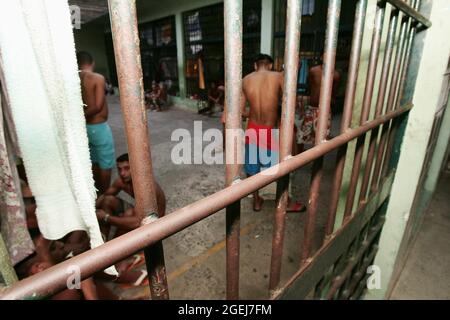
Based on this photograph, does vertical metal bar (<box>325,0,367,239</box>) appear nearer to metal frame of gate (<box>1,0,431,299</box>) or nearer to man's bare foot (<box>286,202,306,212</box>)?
metal frame of gate (<box>1,0,431,299</box>)

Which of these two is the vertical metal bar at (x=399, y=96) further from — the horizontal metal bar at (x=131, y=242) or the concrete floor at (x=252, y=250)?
the horizontal metal bar at (x=131, y=242)

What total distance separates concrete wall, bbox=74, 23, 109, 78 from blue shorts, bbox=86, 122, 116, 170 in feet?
41.6

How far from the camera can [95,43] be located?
45.6 ft

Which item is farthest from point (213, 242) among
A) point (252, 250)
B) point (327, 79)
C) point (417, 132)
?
point (327, 79)

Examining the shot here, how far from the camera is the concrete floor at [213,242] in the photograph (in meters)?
2.16

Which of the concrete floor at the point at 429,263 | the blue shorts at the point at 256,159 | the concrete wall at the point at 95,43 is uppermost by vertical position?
the concrete wall at the point at 95,43

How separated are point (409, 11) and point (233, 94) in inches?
43.7

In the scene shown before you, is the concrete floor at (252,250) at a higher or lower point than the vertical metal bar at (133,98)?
lower

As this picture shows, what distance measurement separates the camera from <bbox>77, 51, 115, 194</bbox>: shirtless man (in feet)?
9.55

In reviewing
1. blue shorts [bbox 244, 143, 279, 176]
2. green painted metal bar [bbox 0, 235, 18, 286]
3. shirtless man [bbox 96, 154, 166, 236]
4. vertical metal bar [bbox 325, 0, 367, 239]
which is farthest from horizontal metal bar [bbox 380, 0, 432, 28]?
shirtless man [bbox 96, 154, 166, 236]

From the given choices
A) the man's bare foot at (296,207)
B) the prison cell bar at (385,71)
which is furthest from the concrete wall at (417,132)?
the man's bare foot at (296,207)

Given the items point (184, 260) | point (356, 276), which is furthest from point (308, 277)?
point (184, 260)
